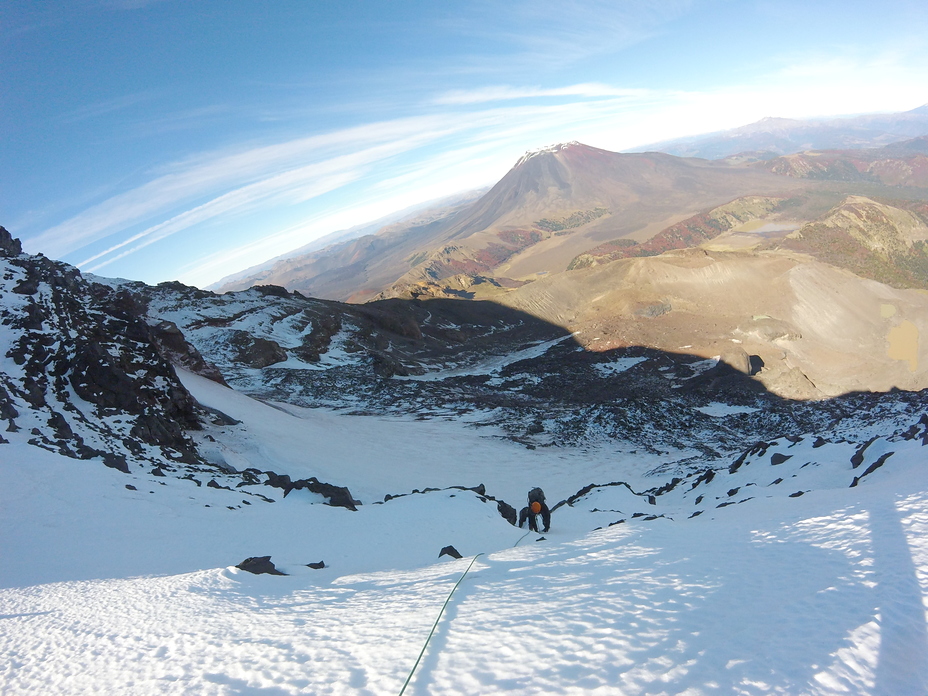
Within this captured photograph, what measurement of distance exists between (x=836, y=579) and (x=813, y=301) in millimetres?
39773

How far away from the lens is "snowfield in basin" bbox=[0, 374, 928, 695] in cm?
207

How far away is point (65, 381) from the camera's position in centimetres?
862

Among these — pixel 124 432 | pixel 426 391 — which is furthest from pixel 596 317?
pixel 124 432

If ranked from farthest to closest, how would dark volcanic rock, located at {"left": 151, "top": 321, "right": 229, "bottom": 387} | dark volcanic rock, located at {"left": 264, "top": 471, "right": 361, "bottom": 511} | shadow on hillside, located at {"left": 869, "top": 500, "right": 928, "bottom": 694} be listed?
dark volcanic rock, located at {"left": 151, "top": 321, "right": 229, "bottom": 387}, dark volcanic rock, located at {"left": 264, "top": 471, "right": 361, "bottom": 511}, shadow on hillside, located at {"left": 869, "top": 500, "right": 928, "bottom": 694}

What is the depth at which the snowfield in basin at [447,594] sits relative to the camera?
2.07m

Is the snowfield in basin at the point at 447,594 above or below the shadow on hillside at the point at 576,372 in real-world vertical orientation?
above

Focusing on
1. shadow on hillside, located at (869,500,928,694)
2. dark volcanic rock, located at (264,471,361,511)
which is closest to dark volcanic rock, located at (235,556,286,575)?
dark volcanic rock, located at (264,471,361,511)

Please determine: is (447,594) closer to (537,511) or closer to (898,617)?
(898,617)

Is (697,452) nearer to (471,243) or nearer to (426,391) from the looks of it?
(426,391)

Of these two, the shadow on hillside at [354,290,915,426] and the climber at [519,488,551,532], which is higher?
the climber at [519,488,551,532]

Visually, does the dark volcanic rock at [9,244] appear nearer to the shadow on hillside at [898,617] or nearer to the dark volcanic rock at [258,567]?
the dark volcanic rock at [258,567]

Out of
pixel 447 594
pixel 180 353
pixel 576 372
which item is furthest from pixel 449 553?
pixel 576 372

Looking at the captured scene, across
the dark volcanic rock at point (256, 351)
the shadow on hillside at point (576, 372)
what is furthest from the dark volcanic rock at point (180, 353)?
the shadow on hillside at point (576, 372)

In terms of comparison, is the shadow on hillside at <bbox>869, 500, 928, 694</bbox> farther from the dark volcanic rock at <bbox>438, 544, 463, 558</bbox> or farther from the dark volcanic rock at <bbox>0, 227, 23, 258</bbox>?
the dark volcanic rock at <bbox>0, 227, 23, 258</bbox>
